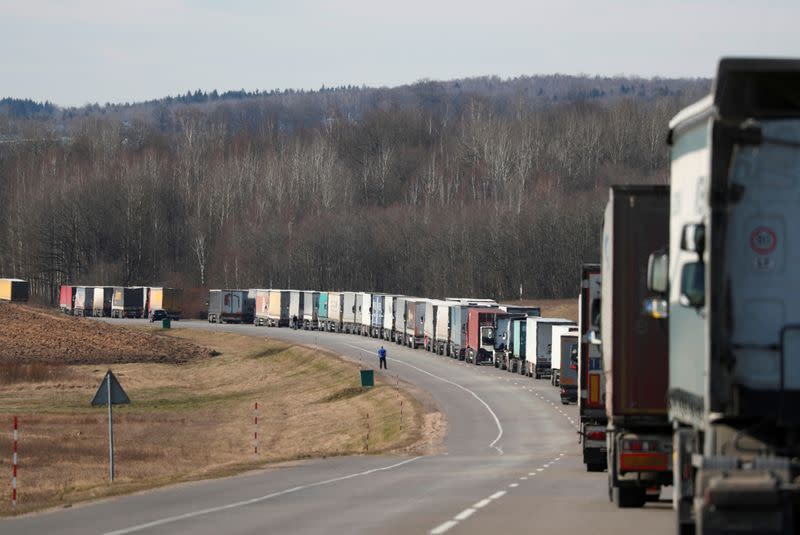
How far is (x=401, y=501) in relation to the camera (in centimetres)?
2312

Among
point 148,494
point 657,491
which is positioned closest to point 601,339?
point 657,491

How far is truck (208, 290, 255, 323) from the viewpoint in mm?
139875

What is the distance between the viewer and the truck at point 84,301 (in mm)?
151250

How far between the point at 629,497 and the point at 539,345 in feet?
164

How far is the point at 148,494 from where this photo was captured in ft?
83.7

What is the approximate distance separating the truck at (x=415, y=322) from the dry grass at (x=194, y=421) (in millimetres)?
8486

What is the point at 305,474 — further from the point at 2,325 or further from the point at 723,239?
the point at 2,325

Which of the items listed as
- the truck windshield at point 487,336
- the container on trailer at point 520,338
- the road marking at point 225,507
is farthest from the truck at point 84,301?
the road marking at point 225,507

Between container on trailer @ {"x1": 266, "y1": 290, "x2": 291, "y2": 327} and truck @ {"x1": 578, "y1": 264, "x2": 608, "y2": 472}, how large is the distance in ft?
337

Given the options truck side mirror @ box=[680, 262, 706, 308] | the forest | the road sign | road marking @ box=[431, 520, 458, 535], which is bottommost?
road marking @ box=[431, 520, 458, 535]

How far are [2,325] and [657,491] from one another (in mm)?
82259

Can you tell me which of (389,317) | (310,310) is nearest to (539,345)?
(389,317)

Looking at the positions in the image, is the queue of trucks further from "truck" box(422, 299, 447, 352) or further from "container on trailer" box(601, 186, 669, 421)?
"container on trailer" box(601, 186, 669, 421)

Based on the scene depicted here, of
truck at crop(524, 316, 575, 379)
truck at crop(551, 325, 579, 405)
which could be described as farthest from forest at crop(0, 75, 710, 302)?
truck at crop(551, 325, 579, 405)
